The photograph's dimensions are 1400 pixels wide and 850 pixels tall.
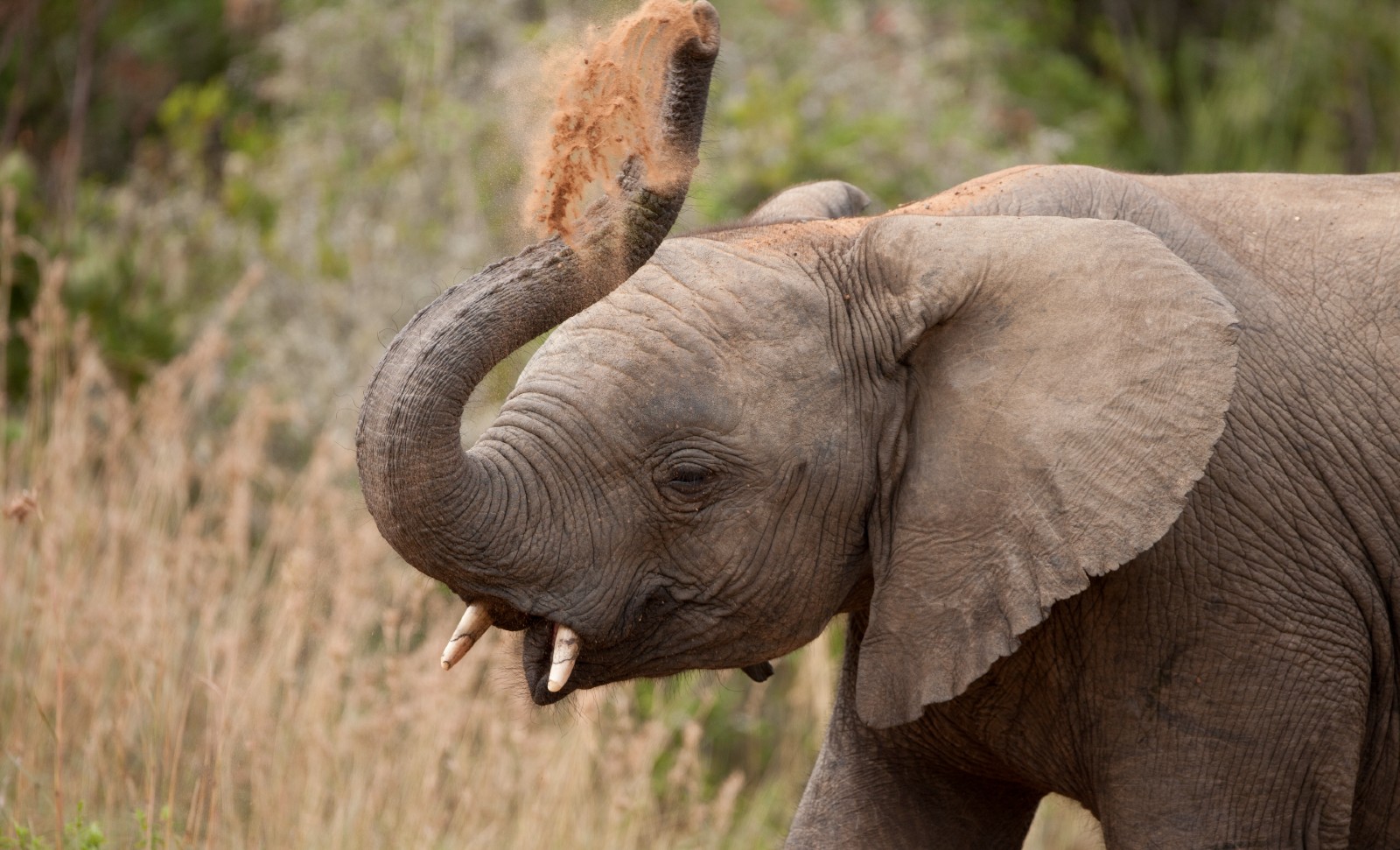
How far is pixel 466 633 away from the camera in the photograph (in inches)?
133

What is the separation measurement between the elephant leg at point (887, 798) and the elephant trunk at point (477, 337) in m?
1.40

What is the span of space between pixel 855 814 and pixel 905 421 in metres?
1.21

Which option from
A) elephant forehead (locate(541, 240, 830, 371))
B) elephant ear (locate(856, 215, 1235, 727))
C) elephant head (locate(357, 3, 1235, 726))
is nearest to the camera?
elephant head (locate(357, 3, 1235, 726))

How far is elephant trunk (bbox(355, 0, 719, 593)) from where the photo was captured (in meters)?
3.22

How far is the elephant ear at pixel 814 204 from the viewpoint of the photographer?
4.31 metres

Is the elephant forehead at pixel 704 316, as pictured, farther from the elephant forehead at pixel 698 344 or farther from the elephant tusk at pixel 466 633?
the elephant tusk at pixel 466 633

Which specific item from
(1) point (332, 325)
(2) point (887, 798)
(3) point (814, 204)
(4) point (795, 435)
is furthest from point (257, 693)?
(1) point (332, 325)

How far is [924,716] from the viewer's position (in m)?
4.18

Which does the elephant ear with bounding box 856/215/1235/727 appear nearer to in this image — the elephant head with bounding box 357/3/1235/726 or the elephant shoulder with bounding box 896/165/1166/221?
the elephant head with bounding box 357/3/1235/726

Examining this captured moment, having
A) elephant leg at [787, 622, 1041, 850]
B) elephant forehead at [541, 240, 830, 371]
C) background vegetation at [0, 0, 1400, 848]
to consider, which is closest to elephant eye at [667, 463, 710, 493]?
elephant forehead at [541, 240, 830, 371]

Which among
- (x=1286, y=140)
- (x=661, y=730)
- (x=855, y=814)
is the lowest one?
(x=1286, y=140)

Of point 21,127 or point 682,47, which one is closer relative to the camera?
point 682,47

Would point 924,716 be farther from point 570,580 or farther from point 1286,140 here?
point 1286,140

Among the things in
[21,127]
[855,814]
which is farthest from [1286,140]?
[855,814]
